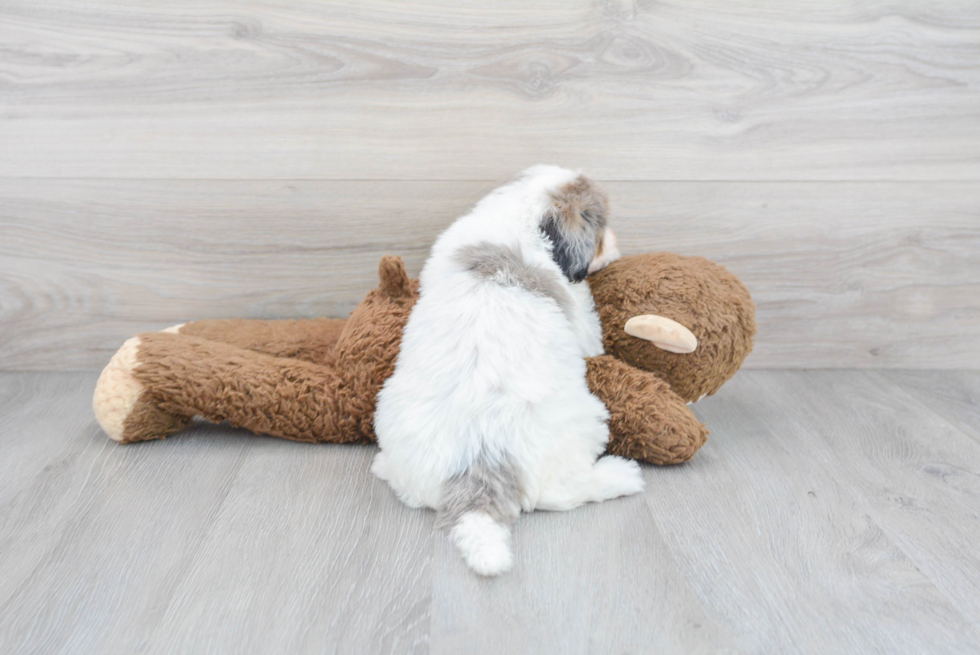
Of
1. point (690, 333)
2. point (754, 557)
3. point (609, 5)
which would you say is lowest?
point (754, 557)

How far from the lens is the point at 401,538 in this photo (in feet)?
2.69

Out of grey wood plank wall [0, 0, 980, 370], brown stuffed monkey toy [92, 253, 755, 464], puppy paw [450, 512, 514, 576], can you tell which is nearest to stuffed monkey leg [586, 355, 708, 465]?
brown stuffed monkey toy [92, 253, 755, 464]

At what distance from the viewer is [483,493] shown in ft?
2.62

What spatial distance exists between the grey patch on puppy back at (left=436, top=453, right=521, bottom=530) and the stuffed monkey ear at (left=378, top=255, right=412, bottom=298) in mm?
344

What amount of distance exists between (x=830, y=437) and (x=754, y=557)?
41 cm

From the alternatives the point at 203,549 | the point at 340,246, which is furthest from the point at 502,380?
the point at 340,246

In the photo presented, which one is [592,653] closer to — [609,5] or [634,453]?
[634,453]

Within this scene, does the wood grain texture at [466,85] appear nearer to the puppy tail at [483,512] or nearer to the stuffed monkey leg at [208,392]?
the stuffed monkey leg at [208,392]

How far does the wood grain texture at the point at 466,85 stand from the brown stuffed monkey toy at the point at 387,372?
0.31m

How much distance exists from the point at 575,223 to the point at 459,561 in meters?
0.46

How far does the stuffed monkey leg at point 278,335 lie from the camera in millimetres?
1150

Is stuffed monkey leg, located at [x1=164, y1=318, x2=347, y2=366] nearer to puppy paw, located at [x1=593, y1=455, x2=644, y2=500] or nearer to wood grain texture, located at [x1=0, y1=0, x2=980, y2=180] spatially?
wood grain texture, located at [x1=0, y1=0, x2=980, y2=180]

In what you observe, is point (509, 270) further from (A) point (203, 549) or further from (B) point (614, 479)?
(A) point (203, 549)

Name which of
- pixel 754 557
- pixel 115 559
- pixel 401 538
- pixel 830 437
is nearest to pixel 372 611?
pixel 401 538
